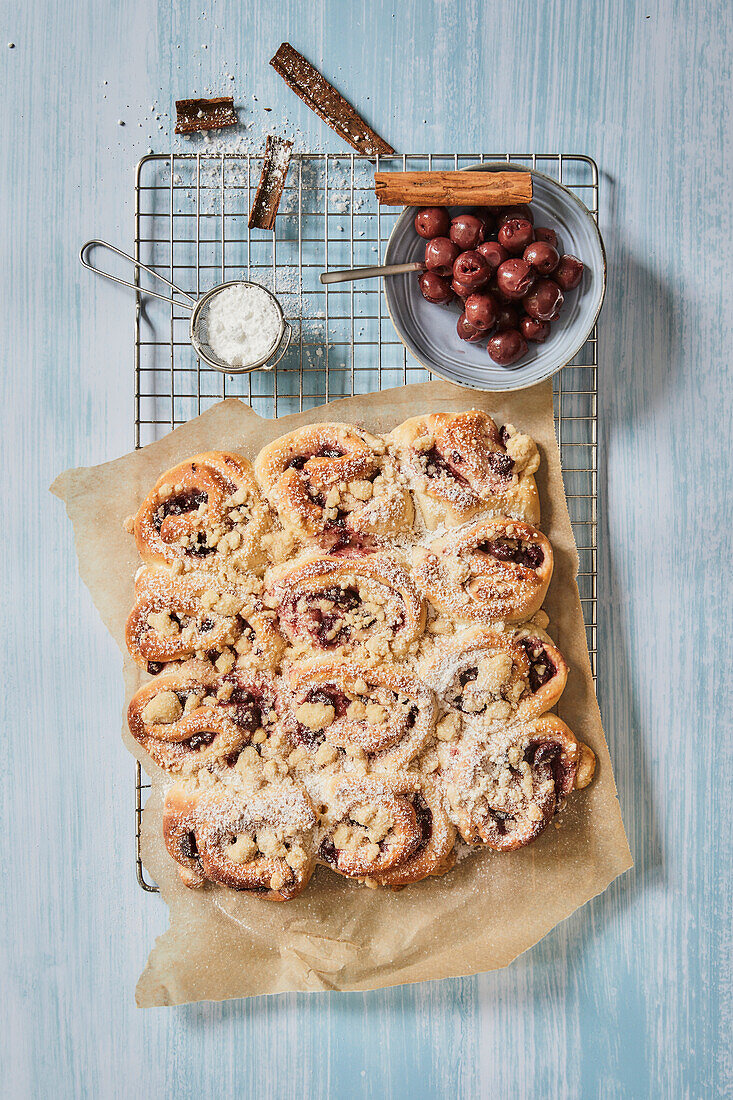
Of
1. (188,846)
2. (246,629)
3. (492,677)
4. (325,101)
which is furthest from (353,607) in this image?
(325,101)

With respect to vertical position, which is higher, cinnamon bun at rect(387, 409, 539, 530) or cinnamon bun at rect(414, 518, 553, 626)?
cinnamon bun at rect(387, 409, 539, 530)

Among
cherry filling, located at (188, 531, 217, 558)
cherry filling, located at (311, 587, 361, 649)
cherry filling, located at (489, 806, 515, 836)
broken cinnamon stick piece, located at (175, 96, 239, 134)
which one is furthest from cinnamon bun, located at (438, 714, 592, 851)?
broken cinnamon stick piece, located at (175, 96, 239, 134)

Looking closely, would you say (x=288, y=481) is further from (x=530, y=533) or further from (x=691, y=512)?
(x=691, y=512)

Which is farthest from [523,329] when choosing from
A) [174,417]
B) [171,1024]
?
[171,1024]

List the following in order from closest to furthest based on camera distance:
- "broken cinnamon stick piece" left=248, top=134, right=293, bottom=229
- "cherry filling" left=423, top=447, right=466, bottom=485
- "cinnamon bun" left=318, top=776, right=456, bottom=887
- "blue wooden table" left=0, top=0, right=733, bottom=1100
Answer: "cinnamon bun" left=318, top=776, right=456, bottom=887 → "cherry filling" left=423, top=447, right=466, bottom=485 → "broken cinnamon stick piece" left=248, top=134, right=293, bottom=229 → "blue wooden table" left=0, top=0, right=733, bottom=1100

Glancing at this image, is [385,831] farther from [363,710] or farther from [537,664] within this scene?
[537,664]

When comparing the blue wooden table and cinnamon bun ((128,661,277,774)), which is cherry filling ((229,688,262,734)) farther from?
the blue wooden table
